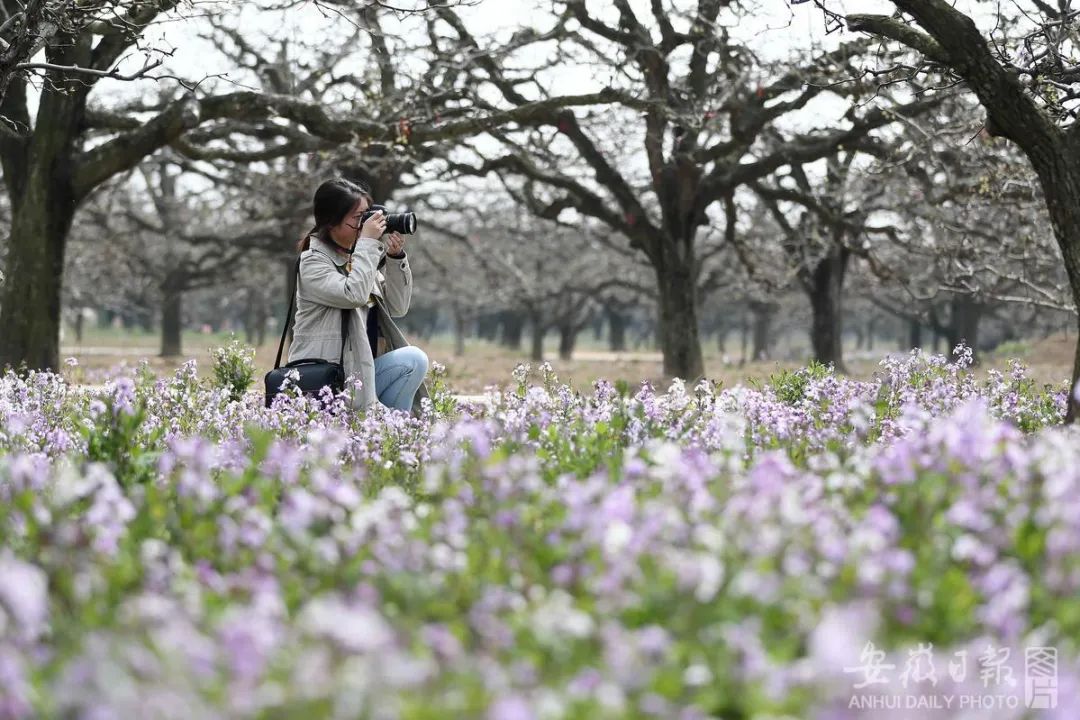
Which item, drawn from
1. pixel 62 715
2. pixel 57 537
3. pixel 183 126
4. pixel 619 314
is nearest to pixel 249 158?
pixel 183 126

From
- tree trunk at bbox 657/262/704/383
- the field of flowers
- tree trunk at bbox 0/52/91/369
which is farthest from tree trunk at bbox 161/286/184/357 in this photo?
the field of flowers

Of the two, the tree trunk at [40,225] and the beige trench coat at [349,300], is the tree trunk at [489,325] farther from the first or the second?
the beige trench coat at [349,300]

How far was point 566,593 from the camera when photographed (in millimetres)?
2992

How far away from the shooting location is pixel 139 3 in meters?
7.66

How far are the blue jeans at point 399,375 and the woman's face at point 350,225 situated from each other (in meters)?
0.84

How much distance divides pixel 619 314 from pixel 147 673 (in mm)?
60018

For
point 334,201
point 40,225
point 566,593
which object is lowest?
point 566,593

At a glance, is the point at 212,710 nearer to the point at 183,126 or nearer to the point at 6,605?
the point at 6,605

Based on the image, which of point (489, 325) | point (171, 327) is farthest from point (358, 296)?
point (489, 325)

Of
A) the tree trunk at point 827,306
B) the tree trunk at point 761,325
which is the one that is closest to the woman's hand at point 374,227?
the tree trunk at point 827,306

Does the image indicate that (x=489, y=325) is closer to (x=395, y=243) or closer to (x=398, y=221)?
(x=395, y=243)

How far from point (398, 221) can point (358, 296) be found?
Answer: 576mm
